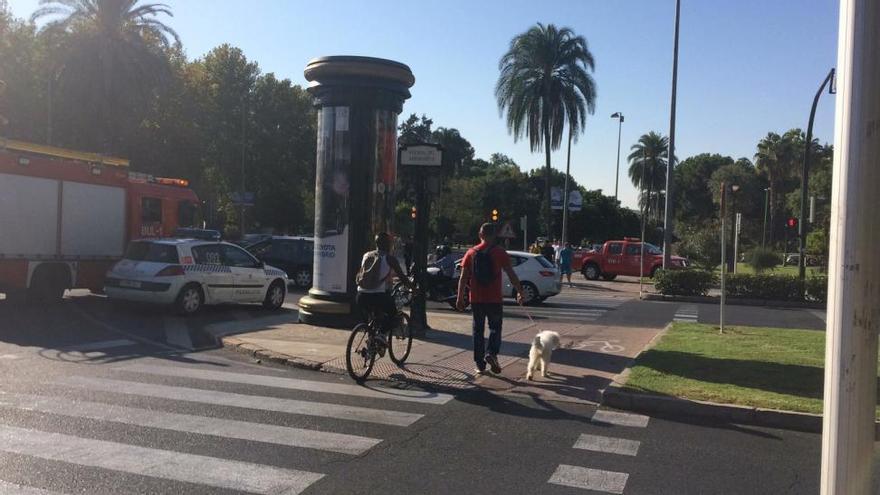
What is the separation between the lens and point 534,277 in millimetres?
20234

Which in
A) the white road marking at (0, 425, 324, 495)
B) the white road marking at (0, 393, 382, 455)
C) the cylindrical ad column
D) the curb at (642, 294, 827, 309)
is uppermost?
the cylindrical ad column

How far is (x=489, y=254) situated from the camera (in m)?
8.98

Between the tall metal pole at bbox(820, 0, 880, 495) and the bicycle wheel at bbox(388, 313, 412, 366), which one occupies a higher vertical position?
the tall metal pole at bbox(820, 0, 880, 495)

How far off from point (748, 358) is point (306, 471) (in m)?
7.27

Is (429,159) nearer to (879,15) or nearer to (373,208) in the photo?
(373,208)

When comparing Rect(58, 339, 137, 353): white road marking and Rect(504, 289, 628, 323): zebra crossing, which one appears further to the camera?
Rect(504, 289, 628, 323): zebra crossing

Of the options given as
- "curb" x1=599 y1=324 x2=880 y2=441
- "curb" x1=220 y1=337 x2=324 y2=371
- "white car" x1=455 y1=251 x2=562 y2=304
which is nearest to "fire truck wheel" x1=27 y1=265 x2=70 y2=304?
"curb" x1=220 y1=337 x2=324 y2=371

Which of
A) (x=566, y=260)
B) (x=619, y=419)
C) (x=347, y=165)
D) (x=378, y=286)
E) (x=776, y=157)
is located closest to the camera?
(x=619, y=419)

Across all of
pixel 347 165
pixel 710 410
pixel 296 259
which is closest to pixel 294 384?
pixel 710 410

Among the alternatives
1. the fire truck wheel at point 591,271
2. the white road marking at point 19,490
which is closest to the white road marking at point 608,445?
the white road marking at point 19,490

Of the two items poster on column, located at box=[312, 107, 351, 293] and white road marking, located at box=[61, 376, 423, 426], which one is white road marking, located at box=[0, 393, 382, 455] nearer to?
white road marking, located at box=[61, 376, 423, 426]

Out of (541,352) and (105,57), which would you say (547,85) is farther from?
(541,352)

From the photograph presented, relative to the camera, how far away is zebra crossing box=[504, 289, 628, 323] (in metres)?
17.3

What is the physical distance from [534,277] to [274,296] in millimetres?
7344
